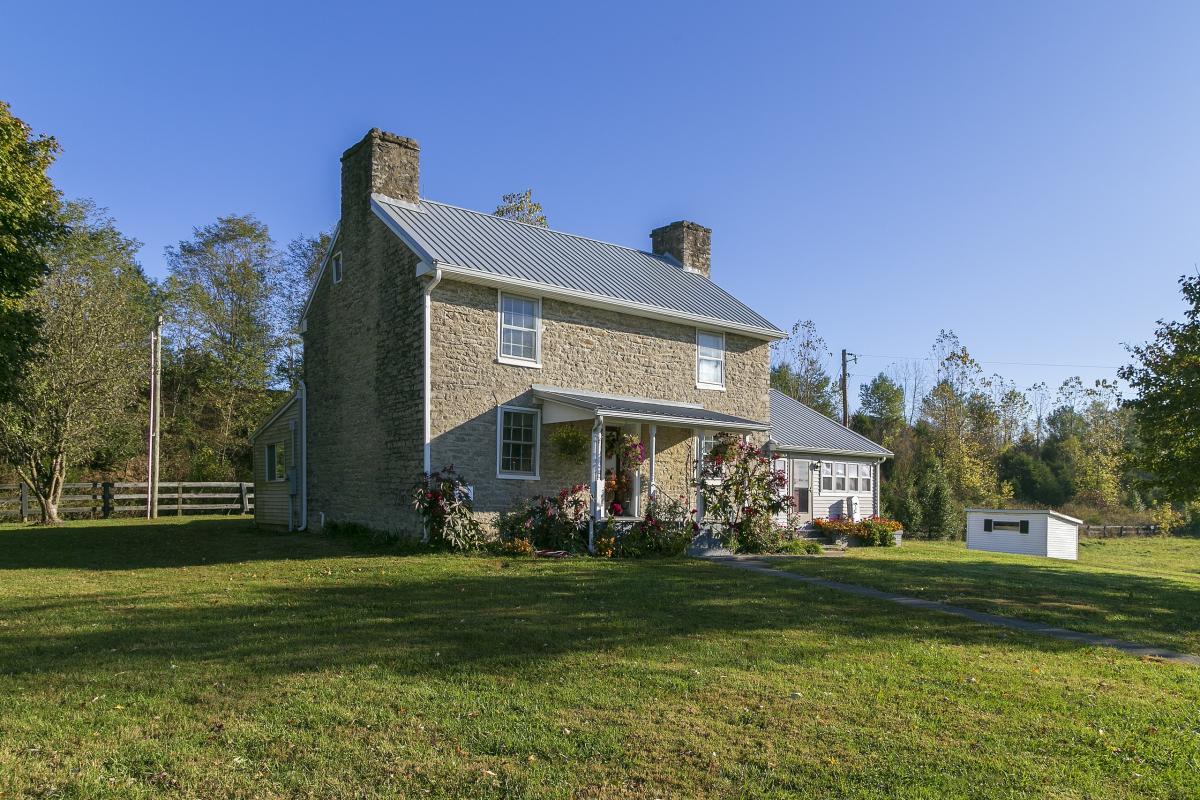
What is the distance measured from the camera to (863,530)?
25.3 meters

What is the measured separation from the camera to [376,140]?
1869cm

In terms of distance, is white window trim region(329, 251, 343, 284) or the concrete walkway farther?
white window trim region(329, 251, 343, 284)

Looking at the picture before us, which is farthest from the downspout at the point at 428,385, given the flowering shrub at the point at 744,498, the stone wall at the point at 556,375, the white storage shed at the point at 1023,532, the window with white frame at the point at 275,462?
the white storage shed at the point at 1023,532

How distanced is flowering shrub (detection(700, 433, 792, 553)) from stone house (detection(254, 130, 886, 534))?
656 mm

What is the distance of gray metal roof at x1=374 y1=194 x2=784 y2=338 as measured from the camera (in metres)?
17.6

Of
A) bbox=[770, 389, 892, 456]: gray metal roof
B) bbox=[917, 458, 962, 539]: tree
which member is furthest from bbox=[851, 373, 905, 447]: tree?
bbox=[770, 389, 892, 456]: gray metal roof

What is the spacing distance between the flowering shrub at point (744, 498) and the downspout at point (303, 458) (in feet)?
Result: 31.9

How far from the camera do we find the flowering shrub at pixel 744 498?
18.5 metres

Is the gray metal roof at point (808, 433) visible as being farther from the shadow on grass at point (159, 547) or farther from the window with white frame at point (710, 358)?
the shadow on grass at point (159, 547)

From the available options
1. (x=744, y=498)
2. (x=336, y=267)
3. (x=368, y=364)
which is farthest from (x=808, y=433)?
(x=336, y=267)

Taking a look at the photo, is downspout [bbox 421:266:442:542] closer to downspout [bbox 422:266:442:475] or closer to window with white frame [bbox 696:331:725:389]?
downspout [bbox 422:266:442:475]

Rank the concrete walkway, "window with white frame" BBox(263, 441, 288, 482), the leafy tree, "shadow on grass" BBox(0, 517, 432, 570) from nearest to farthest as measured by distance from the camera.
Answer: the concrete walkway
"shadow on grass" BBox(0, 517, 432, 570)
"window with white frame" BBox(263, 441, 288, 482)
the leafy tree

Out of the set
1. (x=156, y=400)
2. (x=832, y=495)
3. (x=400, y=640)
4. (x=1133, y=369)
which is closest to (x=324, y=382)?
(x=156, y=400)

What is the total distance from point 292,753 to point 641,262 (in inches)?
753
